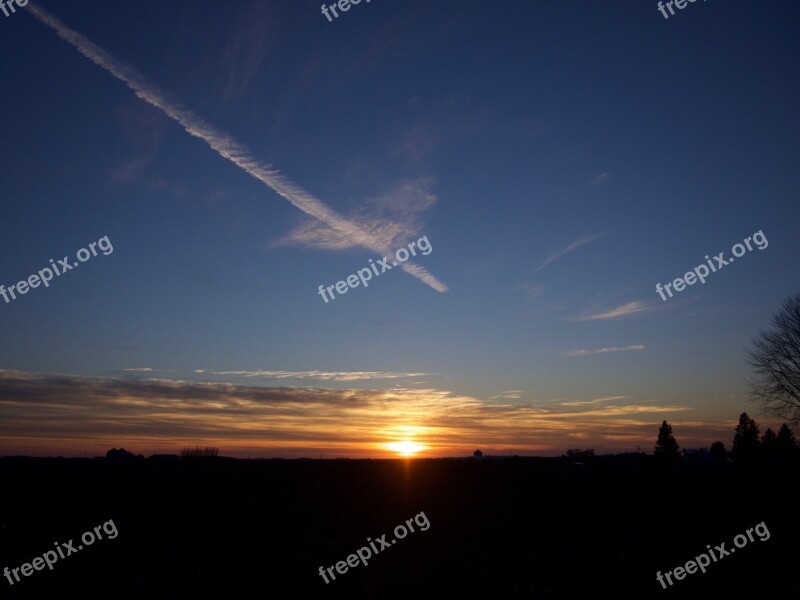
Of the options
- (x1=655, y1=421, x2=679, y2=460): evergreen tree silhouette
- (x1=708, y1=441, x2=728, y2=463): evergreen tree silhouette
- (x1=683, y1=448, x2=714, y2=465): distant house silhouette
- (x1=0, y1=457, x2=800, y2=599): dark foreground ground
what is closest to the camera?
(x1=0, y1=457, x2=800, y2=599): dark foreground ground

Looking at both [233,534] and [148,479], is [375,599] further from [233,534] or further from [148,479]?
[148,479]

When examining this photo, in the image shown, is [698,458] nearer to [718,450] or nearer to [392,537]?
[718,450]

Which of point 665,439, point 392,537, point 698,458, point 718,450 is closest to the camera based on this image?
point 392,537

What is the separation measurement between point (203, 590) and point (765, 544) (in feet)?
55.0

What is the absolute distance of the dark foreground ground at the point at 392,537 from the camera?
44.2 ft

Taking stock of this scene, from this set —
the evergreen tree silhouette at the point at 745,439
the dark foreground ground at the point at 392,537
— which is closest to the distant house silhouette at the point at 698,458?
the evergreen tree silhouette at the point at 745,439

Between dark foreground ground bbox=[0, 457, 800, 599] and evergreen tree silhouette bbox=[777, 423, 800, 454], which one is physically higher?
dark foreground ground bbox=[0, 457, 800, 599]

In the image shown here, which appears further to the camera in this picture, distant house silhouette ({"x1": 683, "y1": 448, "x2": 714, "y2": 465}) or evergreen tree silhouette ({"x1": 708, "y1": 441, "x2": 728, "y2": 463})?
evergreen tree silhouette ({"x1": 708, "y1": 441, "x2": 728, "y2": 463})

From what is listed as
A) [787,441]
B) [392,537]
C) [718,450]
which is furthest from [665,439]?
[392,537]

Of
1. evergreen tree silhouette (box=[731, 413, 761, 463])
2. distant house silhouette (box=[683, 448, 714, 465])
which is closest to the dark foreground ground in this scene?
distant house silhouette (box=[683, 448, 714, 465])

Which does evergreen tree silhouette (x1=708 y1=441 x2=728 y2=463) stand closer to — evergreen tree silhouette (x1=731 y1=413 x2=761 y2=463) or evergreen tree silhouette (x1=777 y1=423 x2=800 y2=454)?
evergreen tree silhouette (x1=731 y1=413 x2=761 y2=463)

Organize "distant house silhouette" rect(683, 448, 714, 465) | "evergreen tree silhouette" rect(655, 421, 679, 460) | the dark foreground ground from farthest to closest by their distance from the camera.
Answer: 1. "evergreen tree silhouette" rect(655, 421, 679, 460)
2. "distant house silhouette" rect(683, 448, 714, 465)
3. the dark foreground ground

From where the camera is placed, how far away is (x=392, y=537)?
Result: 703 inches

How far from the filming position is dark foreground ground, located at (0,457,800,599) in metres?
13.5
